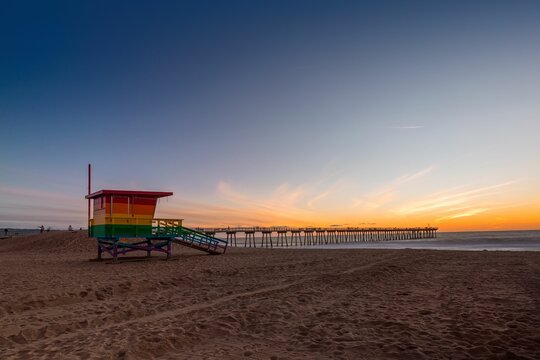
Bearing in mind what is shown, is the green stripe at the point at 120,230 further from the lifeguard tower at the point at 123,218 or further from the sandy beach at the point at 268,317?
the sandy beach at the point at 268,317

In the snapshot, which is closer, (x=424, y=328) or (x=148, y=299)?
(x=424, y=328)

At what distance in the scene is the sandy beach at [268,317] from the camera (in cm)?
627

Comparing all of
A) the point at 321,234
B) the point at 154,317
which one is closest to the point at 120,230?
the point at 154,317

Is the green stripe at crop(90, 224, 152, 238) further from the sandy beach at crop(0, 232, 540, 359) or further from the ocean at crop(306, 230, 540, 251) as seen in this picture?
the ocean at crop(306, 230, 540, 251)

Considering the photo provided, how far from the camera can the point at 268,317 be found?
851 cm

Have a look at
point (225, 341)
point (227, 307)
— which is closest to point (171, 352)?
point (225, 341)

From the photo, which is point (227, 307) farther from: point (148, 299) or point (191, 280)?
point (191, 280)

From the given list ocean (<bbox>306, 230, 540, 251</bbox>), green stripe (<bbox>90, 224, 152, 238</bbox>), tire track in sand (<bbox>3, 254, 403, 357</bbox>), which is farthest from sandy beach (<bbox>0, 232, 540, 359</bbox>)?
ocean (<bbox>306, 230, 540, 251</bbox>)

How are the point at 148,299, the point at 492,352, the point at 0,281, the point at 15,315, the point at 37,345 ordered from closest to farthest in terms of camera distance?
the point at 492,352, the point at 37,345, the point at 15,315, the point at 148,299, the point at 0,281

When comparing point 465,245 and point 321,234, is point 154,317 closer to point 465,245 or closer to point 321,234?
point 465,245

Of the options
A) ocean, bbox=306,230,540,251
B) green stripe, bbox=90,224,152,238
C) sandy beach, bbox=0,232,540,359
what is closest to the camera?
sandy beach, bbox=0,232,540,359

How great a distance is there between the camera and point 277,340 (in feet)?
22.6

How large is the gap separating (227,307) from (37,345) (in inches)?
161

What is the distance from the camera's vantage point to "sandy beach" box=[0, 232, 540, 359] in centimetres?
627
